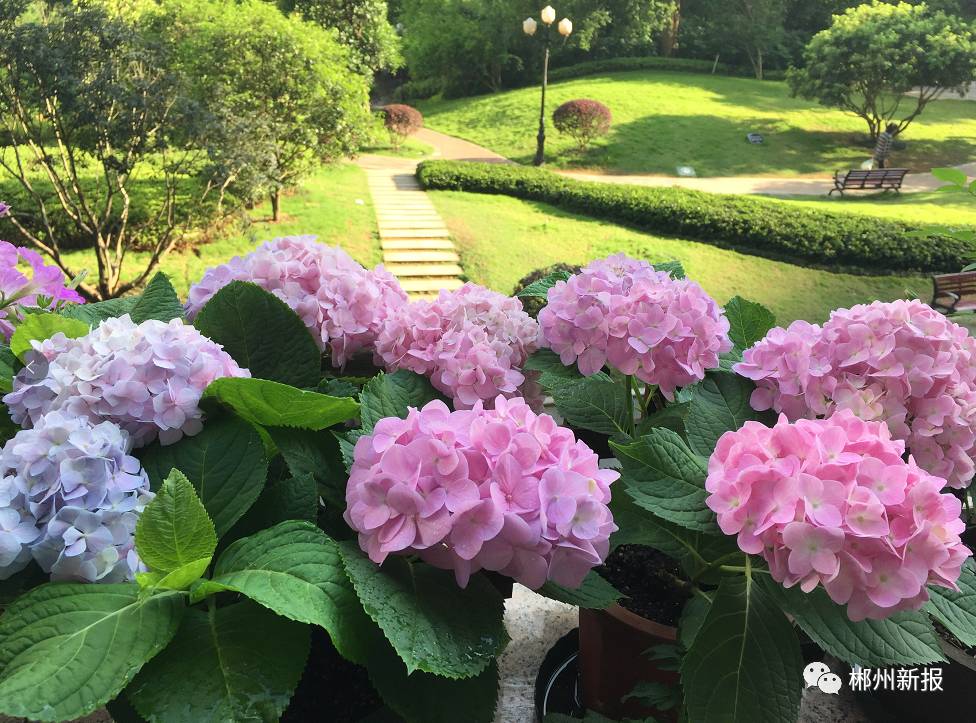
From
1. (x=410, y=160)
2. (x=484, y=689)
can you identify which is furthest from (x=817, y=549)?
(x=410, y=160)

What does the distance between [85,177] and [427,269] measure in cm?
341

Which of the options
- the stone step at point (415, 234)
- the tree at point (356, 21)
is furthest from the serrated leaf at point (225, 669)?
the tree at point (356, 21)

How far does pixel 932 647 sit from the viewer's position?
45 cm

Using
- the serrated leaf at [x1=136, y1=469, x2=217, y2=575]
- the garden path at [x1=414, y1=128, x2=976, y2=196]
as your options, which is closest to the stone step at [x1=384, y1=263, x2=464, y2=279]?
the garden path at [x1=414, y1=128, x2=976, y2=196]

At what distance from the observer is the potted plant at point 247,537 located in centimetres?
39

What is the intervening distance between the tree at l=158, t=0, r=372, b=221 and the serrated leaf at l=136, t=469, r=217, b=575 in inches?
191

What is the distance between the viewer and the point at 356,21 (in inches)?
361

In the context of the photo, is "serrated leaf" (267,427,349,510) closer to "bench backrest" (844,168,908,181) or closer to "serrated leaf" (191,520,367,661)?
"serrated leaf" (191,520,367,661)

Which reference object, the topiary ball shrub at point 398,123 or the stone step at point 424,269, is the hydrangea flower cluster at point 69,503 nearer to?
the stone step at point 424,269

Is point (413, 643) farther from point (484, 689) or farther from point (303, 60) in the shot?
point (303, 60)

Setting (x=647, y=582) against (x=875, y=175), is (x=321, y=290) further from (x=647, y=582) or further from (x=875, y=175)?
(x=875, y=175)

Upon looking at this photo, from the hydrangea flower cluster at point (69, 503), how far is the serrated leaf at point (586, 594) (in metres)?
0.27

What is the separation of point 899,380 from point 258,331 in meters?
0.59

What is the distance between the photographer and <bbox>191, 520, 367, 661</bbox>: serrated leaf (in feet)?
1.27
